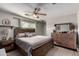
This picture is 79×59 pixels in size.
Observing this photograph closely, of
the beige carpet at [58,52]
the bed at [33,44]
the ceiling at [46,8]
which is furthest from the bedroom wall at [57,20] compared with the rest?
the beige carpet at [58,52]

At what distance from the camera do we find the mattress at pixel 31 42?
166cm

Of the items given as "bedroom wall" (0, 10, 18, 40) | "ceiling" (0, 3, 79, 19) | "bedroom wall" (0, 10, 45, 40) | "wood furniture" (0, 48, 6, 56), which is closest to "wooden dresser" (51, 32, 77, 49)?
"bedroom wall" (0, 10, 45, 40)

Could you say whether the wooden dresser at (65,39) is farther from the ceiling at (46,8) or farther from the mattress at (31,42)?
the ceiling at (46,8)

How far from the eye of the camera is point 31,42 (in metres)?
1.69

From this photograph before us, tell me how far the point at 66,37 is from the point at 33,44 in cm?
77

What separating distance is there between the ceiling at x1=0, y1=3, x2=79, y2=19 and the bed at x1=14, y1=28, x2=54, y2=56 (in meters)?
0.43

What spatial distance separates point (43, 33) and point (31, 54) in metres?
0.53

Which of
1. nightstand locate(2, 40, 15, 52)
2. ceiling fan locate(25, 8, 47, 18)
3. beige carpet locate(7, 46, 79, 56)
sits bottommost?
beige carpet locate(7, 46, 79, 56)

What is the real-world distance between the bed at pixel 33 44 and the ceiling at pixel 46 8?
429 millimetres

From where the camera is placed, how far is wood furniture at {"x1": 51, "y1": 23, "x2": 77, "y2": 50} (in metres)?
1.79

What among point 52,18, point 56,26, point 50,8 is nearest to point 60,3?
point 50,8

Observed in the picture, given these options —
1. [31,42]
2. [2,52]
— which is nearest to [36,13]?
[31,42]

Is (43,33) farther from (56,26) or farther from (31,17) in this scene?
(31,17)

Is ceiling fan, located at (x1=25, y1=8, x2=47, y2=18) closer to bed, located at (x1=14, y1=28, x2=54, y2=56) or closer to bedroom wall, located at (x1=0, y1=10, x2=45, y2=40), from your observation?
bedroom wall, located at (x1=0, y1=10, x2=45, y2=40)
